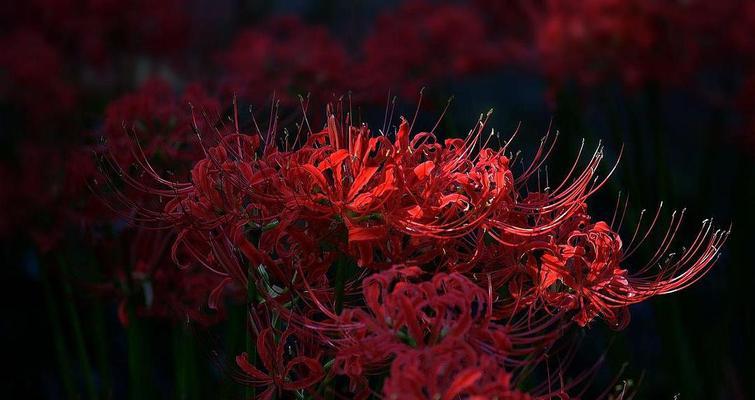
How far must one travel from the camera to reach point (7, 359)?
241 cm

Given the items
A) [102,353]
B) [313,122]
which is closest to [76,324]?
[102,353]

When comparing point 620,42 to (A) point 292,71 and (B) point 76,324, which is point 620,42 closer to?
(A) point 292,71

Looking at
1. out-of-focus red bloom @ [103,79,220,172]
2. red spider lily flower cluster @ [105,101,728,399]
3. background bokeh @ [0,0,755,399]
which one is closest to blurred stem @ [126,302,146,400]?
background bokeh @ [0,0,755,399]

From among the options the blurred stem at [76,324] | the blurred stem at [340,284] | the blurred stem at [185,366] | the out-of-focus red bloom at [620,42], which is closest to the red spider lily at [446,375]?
the blurred stem at [340,284]

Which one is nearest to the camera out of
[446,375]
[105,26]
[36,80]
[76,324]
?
[446,375]

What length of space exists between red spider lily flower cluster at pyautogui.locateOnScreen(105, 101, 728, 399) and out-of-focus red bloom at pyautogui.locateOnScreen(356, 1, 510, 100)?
1.64 metres

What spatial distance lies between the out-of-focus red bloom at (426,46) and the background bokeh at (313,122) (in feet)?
0.04

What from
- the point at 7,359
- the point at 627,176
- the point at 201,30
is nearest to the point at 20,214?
→ the point at 7,359

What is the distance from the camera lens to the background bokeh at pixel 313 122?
64.7 inches

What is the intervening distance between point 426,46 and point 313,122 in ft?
4.67

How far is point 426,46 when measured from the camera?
3.32 metres

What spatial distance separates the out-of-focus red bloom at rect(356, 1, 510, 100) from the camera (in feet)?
9.86

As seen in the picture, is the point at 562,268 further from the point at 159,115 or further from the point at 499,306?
the point at 159,115

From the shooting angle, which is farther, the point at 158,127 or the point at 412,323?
the point at 158,127
